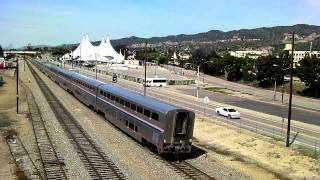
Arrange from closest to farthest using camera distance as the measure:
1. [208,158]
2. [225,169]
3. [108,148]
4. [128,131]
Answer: [225,169]
[208,158]
[108,148]
[128,131]

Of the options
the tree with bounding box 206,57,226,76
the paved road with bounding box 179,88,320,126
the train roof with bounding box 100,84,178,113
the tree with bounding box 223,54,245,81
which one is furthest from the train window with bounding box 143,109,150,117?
the tree with bounding box 206,57,226,76


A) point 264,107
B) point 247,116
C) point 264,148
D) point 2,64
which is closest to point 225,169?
point 264,148

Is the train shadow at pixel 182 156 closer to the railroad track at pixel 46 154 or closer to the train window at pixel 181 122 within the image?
the train window at pixel 181 122

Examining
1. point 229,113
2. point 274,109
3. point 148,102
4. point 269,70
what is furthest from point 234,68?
point 148,102

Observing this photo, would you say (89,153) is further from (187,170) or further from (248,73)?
(248,73)

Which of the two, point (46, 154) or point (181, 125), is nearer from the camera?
point (181, 125)

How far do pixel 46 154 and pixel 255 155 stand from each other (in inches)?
528

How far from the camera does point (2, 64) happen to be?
18150 centimetres

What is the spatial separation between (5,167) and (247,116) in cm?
3532

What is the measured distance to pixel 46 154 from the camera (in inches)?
1158

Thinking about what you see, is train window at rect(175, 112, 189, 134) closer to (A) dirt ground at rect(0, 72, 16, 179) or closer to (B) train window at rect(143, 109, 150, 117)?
(B) train window at rect(143, 109, 150, 117)

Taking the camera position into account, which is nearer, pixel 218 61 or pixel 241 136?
pixel 241 136

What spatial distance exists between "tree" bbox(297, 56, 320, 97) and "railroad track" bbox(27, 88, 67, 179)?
59888 mm

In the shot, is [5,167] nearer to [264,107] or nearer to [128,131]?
[128,131]
